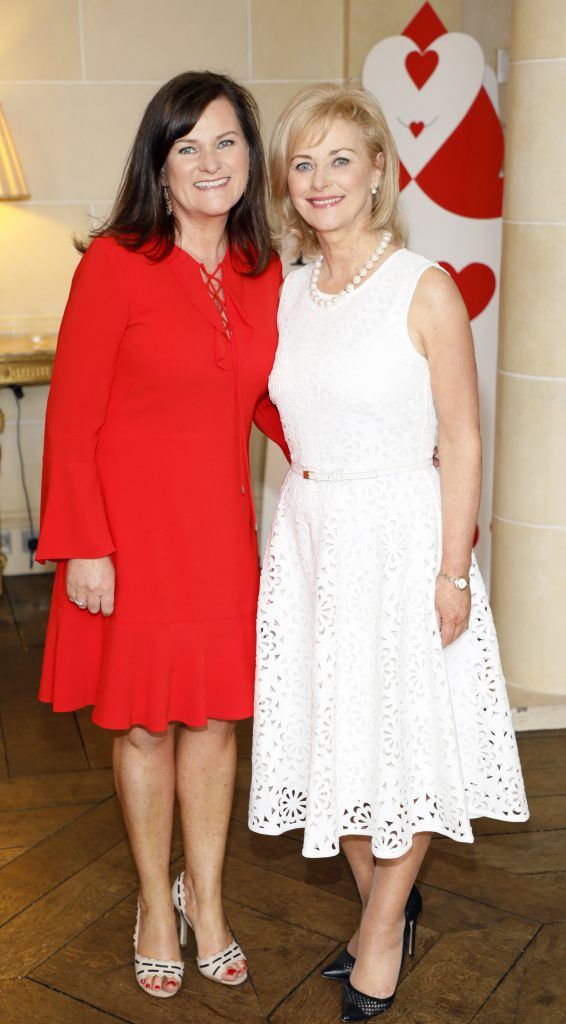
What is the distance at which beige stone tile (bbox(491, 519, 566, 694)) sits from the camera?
10.5ft

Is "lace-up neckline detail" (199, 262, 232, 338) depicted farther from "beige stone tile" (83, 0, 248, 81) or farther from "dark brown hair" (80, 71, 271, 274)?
"beige stone tile" (83, 0, 248, 81)

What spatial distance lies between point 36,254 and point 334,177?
2.81m

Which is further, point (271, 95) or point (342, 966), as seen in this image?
point (271, 95)

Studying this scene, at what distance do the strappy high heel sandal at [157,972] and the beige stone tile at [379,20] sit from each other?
328 cm

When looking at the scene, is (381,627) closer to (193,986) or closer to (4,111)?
(193,986)

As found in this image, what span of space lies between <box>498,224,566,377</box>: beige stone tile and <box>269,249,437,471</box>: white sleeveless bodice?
115 cm

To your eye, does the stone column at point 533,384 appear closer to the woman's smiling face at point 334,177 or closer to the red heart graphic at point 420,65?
the red heart graphic at point 420,65

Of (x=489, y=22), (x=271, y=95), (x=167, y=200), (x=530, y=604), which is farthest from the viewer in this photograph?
(x=271, y=95)

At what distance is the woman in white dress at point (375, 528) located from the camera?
1932mm

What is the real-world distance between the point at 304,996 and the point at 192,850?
34 cm

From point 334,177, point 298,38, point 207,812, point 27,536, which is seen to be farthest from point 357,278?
point 27,536

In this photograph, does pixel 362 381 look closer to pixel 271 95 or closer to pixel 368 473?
pixel 368 473

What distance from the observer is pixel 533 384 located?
311 centimetres

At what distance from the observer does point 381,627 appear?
6.52 ft
